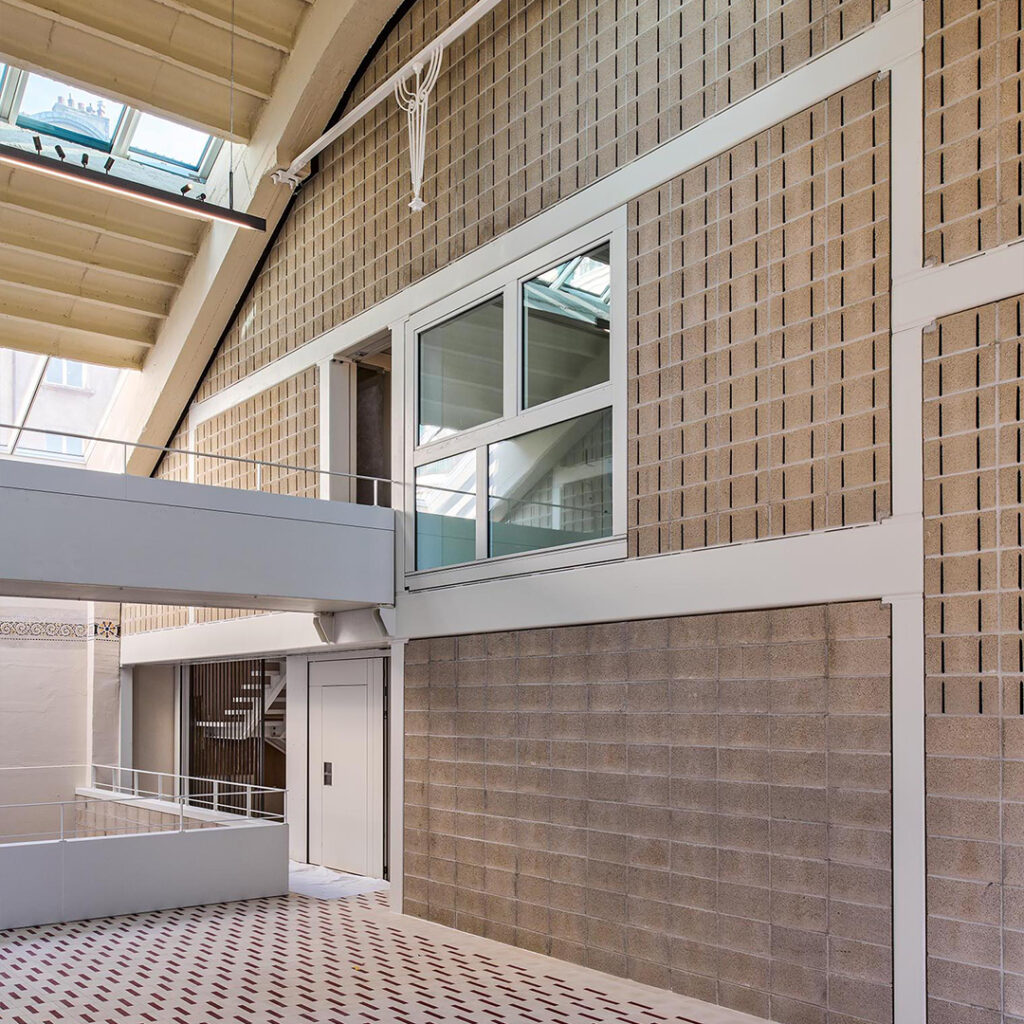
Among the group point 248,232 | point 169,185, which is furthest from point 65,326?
point 248,232

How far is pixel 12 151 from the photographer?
8.48m

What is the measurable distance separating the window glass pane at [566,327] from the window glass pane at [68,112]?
5.72 meters

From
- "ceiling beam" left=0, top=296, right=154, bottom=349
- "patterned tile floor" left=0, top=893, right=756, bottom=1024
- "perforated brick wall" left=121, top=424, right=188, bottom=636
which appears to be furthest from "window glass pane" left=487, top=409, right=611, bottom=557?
"ceiling beam" left=0, top=296, right=154, bottom=349

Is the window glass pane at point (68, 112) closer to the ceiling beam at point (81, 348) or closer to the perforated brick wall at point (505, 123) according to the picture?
the perforated brick wall at point (505, 123)

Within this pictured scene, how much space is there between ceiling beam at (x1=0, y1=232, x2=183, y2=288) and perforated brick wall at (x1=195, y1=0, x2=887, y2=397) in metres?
1.61

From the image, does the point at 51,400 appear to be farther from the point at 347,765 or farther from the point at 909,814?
the point at 909,814

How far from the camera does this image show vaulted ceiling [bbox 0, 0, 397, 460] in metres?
10.6

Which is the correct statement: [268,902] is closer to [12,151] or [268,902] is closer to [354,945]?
[354,945]

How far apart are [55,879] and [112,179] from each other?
5.68 m

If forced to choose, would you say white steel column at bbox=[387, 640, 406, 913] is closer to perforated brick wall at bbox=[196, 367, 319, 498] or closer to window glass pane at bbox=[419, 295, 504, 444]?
window glass pane at bbox=[419, 295, 504, 444]

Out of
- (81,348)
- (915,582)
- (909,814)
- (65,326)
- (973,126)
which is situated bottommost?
(909,814)

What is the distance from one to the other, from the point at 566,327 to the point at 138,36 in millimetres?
5733

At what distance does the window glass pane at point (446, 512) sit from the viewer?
29.8ft

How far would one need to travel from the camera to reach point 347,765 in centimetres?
1155
